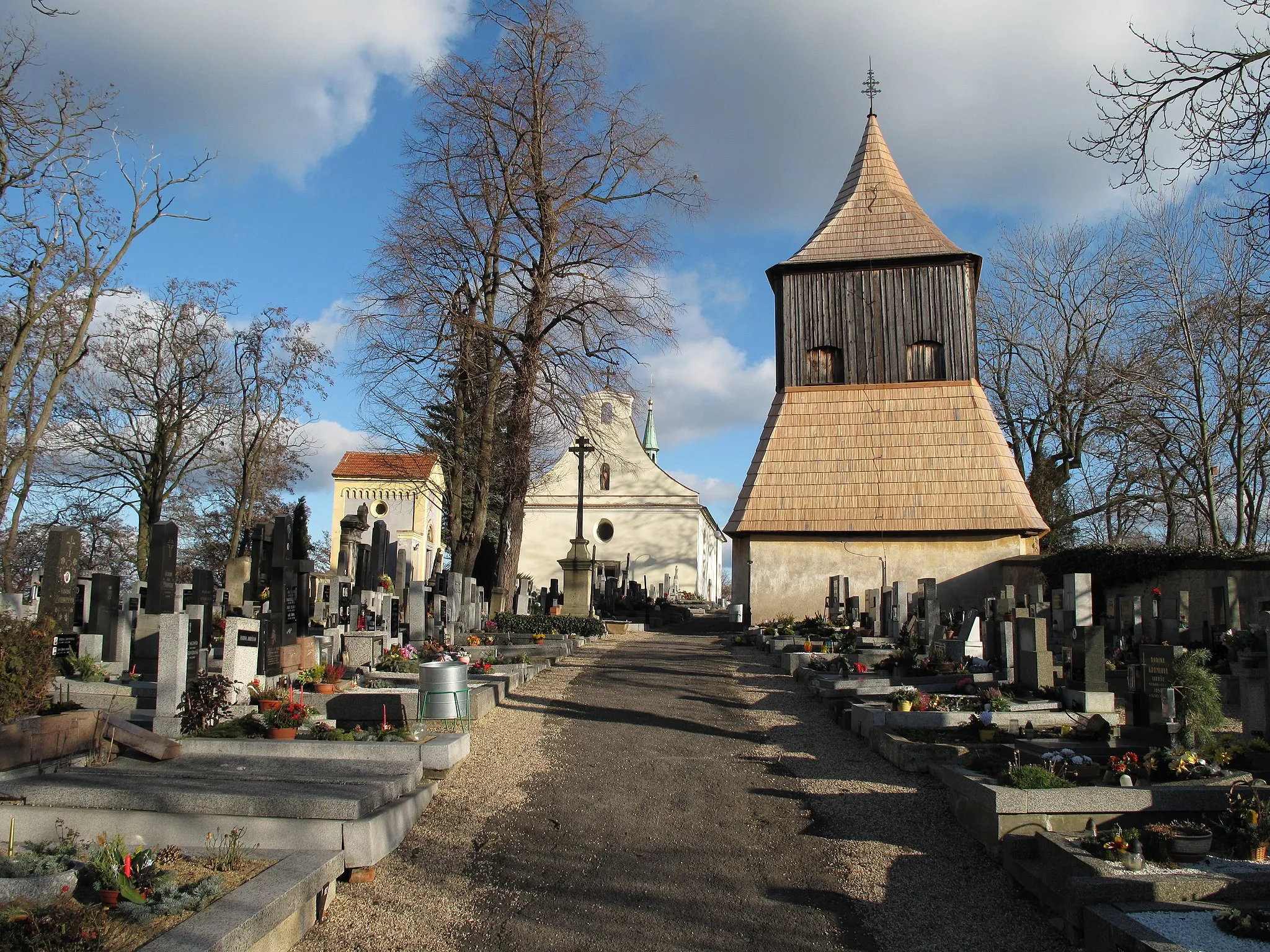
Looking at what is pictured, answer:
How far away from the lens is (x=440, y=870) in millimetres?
5969

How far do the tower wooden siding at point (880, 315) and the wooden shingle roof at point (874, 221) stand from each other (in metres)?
0.42

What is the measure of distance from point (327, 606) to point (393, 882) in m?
7.73

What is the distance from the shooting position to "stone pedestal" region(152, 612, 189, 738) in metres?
7.64

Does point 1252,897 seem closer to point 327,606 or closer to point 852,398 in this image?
point 327,606

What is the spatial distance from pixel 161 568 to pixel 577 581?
13.8 meters

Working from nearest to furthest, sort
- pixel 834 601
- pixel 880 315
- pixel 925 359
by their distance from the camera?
pixel 834 601
pixel 925 359
pixel 880 315

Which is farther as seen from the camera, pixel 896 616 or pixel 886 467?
pixel 886 467

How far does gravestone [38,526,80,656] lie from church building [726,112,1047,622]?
17244 millimetres

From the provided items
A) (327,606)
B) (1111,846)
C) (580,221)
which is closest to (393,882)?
(1111,846)

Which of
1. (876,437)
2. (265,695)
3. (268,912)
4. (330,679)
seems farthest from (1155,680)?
(876,437)

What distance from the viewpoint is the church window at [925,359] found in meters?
27.7

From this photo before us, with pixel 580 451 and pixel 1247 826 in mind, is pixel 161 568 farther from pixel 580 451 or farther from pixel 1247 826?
pixel 580 451

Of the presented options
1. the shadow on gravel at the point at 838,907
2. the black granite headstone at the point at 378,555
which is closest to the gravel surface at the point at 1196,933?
the shadow on gravel at the point at 838,907

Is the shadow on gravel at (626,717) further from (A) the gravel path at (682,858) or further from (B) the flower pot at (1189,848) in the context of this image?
(B) the flower pot at (1189,848)
